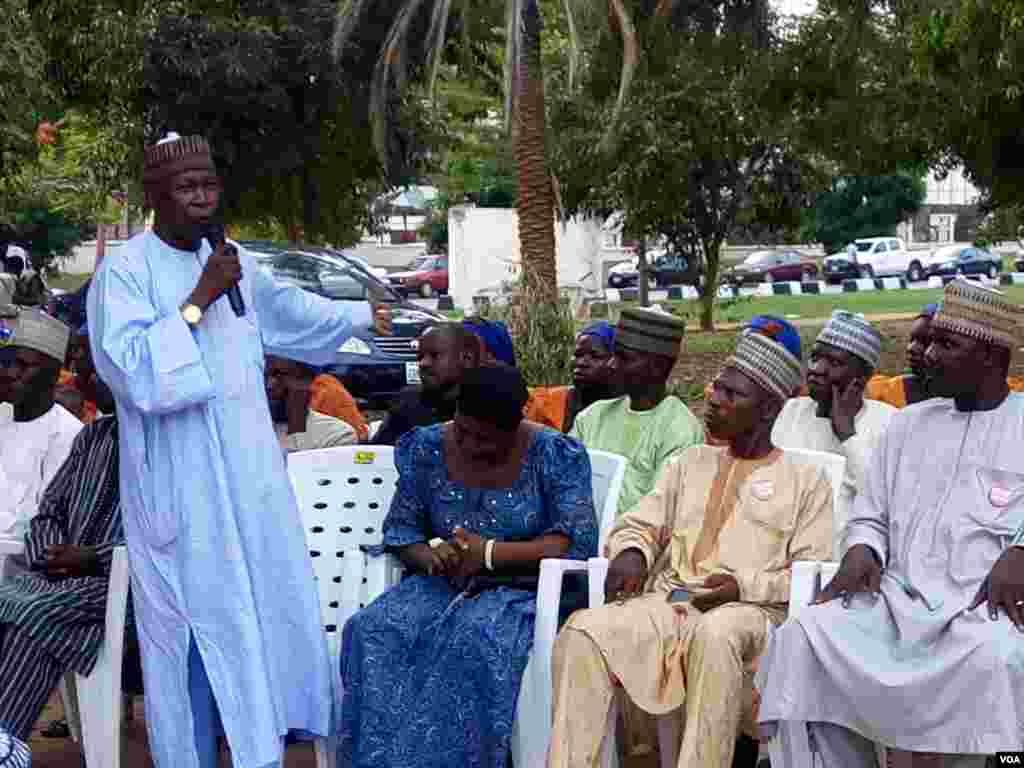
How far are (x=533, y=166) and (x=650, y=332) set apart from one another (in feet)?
34.2

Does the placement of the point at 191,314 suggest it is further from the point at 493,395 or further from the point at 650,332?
the point at 650,332

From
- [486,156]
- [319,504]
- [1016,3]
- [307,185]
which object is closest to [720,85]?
[307,185]

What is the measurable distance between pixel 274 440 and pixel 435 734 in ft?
3.26

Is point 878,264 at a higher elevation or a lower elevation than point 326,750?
lower

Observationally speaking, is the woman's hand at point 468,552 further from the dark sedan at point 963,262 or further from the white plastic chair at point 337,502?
the dark sedan at point 963,262

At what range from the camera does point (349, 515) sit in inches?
256

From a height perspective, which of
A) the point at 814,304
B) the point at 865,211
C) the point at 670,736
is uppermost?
the point at 670,736

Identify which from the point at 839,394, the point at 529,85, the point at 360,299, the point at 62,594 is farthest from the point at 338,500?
the point at 529,85

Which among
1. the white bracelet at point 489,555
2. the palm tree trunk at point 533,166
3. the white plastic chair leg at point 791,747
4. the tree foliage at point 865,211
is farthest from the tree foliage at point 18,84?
the tree foliage at point 865,211

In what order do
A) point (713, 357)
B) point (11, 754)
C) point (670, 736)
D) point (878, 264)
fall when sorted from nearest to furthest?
1. point (11, 754)
2. point (670, 736)
3. point (713, 357)
4. point (878, 264)

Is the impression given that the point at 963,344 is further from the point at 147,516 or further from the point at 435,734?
the point at 147,516

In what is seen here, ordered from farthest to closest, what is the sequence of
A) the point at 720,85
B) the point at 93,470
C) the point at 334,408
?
the point at 720,85 < the point at 334,408 < the point at 93,470

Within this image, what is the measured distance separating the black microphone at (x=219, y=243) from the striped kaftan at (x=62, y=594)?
881mm

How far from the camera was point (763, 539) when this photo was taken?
5.62m
